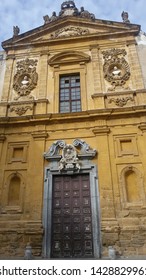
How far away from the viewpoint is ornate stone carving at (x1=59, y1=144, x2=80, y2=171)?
10195 mm

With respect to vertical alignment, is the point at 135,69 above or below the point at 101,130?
above

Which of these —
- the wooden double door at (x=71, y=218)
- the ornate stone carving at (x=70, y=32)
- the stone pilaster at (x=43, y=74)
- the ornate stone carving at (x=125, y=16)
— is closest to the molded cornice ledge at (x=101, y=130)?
the wooden double door at (x=71, y=218)

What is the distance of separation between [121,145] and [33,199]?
4.14 meters

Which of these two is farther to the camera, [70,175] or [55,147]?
[55,147]

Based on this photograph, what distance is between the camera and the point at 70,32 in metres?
14.5

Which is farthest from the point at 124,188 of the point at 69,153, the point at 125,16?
the point at 125,16

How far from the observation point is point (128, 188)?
9.89 meters

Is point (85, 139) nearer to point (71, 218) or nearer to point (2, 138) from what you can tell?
point (71, 218)

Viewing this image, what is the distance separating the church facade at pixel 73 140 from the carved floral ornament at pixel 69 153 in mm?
41

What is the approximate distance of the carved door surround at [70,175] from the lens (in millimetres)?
9117

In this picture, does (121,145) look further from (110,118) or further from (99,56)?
(99,56)

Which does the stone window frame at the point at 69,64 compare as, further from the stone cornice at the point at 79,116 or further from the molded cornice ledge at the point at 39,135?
the molded cornice ledge at the point at 39,135

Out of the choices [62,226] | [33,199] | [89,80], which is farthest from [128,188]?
[89,80]

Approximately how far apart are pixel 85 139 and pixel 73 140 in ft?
1.67
